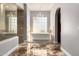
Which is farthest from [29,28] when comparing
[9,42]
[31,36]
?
[9,42]

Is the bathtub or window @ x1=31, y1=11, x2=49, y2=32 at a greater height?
window @ x1=31, y1=11, x2=49, y2=32

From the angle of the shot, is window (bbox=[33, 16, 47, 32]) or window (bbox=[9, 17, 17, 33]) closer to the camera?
window (bbox=[9, 17, 17, 33])

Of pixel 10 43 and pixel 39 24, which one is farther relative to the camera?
pixel 39 24

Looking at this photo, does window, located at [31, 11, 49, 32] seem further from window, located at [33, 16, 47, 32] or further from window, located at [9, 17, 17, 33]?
window, located at [9, 17, 17, 33]

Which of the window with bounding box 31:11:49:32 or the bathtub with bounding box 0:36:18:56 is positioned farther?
the window with bounding box 31:11:49:32

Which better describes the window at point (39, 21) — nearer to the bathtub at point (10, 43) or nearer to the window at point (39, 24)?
the window at point (39, 24)

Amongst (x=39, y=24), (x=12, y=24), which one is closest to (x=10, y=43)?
(x=12, y=24)

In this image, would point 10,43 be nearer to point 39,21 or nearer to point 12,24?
point 12,24

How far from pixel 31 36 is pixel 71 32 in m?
0.76

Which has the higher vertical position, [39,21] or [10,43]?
[39,21]

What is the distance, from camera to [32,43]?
2271mm

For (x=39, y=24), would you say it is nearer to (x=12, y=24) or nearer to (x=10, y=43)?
(x=12, y=24)

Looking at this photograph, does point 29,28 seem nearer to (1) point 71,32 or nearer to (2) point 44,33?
(2) point 44,33

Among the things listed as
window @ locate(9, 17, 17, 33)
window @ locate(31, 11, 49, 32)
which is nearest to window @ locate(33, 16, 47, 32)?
window @ locate(31, 11, 49, 32)
